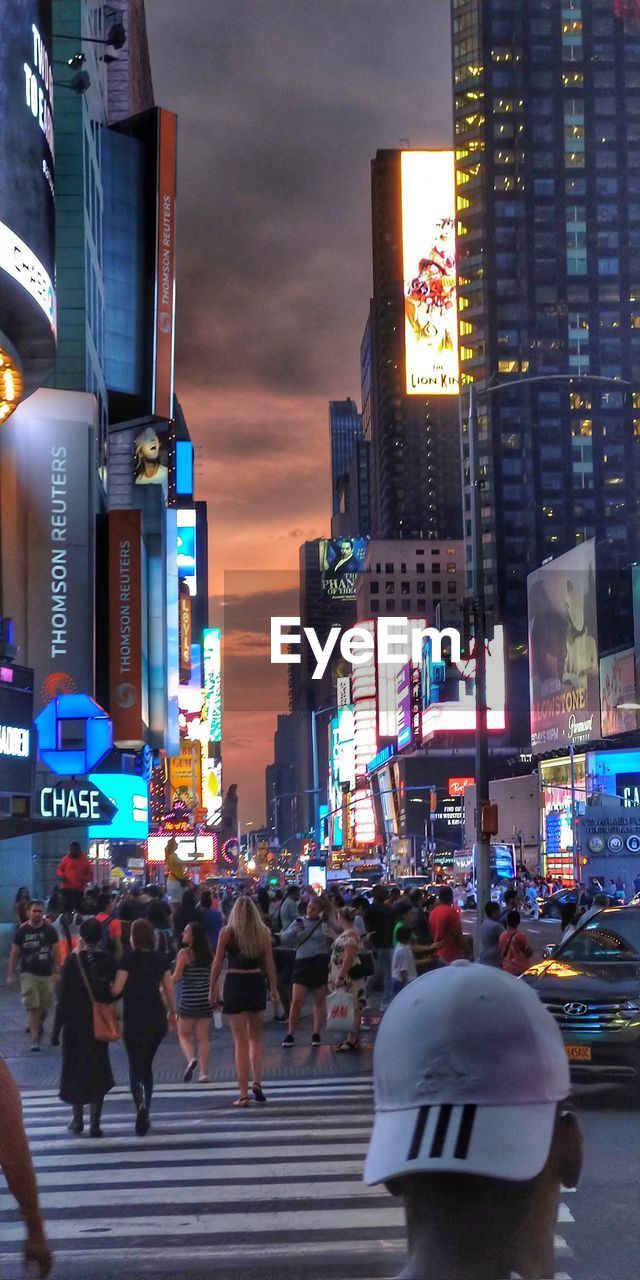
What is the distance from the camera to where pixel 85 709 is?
45.7 metres

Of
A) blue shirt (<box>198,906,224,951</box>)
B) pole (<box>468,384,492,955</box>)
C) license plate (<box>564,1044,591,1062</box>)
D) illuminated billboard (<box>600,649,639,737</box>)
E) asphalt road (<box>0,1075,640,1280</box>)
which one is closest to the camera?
asphalt road (<box>0,1075,640,1280</box>)

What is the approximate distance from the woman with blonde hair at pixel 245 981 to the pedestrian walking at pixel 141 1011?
83 centimetres

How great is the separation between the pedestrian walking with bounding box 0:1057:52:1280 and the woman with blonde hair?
28.2 ft

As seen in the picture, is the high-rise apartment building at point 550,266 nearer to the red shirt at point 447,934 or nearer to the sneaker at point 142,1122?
the red shirt at point 447,934

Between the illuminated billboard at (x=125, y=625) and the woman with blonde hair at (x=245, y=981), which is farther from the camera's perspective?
the illuminated billboard at (x=125, y=625)

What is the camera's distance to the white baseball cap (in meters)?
2.50

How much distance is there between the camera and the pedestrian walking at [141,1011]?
13.4 m

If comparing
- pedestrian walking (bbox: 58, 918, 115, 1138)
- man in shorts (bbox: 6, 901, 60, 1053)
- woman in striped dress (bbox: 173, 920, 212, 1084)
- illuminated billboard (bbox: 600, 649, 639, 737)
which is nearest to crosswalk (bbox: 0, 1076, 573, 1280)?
pedestrian walking (bbox: 58, 918, 115, 1138)

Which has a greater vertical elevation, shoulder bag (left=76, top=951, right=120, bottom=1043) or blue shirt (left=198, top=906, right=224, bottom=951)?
blue shirt (left=198, top=906, right=224, bottom=951)

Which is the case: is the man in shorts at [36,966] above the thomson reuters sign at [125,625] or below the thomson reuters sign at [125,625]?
below

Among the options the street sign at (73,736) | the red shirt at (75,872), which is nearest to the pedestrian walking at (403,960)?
the red shirt at (75,872)

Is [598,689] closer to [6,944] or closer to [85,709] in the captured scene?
[85,709]

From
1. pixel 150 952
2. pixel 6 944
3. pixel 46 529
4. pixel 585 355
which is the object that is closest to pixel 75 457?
pixel 46 529

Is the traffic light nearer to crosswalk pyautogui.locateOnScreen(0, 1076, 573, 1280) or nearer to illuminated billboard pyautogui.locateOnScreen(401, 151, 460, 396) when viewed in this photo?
crosswalk pyautogui.locateOnScreen(0, 1076, 573, 1280)
